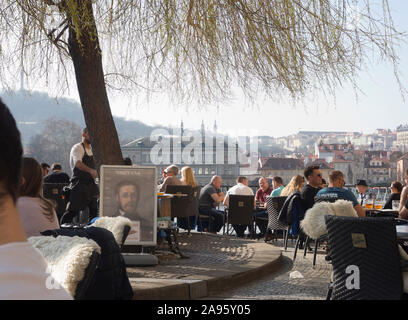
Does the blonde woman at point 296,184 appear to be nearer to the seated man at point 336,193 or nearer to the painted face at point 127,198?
the seated man at point 336,193

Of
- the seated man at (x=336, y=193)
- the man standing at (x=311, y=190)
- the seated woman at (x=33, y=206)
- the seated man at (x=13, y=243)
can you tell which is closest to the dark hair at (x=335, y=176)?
the seated man at (x=336, y=193)

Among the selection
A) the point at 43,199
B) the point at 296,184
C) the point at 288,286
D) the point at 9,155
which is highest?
the point at 9,155

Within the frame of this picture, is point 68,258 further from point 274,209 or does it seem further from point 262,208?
point 262,208

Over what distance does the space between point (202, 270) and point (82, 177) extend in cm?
264

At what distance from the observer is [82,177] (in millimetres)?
8906

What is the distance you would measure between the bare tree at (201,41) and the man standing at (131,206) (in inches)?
52.6

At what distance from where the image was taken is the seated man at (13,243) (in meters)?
0.86

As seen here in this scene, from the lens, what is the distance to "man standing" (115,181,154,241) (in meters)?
7.00

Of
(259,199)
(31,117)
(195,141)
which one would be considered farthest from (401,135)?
(259,199)

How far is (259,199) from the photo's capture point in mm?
14211

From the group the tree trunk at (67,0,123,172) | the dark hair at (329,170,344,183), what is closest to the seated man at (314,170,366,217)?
the dark hair at (329,170,344,183)

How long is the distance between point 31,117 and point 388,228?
15254cm

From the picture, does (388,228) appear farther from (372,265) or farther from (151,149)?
(151,149)

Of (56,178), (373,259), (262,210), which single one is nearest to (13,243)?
(373,259)
